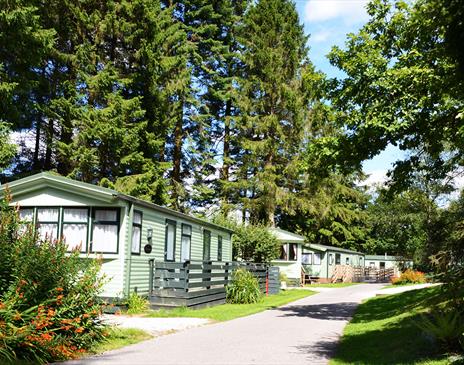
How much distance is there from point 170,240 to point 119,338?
9.01 metres

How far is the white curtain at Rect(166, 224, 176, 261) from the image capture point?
60.4 feet

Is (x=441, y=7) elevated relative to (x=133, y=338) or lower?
elevated

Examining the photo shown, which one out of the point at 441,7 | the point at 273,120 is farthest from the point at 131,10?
the point at 441,7

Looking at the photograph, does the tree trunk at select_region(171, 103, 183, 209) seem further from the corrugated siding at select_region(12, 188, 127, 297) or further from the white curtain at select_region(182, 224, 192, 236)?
the corrugated siding at select_region(12, 188, 127, 297)

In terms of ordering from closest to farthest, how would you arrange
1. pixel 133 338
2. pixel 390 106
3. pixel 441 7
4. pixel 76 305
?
pixel 441 7, pixel 76 305, pixel 133 338, pixel 390 106

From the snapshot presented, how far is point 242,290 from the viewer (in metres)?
19.5

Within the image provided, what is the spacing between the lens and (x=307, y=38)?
39.7 meters

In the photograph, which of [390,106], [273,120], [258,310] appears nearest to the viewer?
[390,106]

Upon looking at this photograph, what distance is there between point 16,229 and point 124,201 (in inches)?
273

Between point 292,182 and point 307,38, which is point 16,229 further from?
point 307,38

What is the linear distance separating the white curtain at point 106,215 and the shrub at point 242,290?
6043 millimetres

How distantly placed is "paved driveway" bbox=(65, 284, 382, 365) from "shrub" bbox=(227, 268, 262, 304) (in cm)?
466

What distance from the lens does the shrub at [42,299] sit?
23.6ft

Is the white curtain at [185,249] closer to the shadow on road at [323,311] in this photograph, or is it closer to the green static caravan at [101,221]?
the green static caravan at [101,221]
